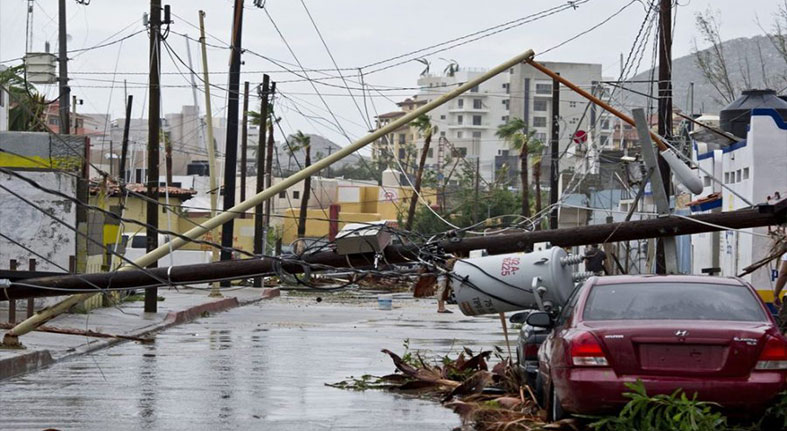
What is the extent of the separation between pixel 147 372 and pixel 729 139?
87.6 ft

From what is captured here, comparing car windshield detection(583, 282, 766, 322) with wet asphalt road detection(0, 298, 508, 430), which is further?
wet asphalt road detection(0, 298, 508, 430)

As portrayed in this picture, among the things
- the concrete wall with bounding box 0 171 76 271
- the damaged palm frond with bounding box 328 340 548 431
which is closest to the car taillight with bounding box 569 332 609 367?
the damaged palm frond with bounding box 328 340 548 431

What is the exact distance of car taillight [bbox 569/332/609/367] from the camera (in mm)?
10562

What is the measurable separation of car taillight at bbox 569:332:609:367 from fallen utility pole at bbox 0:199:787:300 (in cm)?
407

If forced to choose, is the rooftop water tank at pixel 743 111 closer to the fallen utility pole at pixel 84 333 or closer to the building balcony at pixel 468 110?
the fallen utility pole at pixel 84 333

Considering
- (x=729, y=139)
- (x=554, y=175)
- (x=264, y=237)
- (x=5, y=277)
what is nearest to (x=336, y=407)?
(x=5, y=277)

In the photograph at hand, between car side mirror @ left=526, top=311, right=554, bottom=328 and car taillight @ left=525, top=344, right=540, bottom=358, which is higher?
car side mirror @ left=526, top=311, right=554, bottom=328

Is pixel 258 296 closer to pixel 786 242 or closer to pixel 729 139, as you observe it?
pixel 729 139

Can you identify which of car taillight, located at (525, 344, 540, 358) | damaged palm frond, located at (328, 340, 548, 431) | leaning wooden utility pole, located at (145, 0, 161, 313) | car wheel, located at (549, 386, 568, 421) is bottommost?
damaged palm frond, located at (328, 340, 548, 431)

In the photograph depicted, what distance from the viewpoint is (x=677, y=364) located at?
1043cm

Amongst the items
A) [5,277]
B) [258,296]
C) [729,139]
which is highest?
[729,139]

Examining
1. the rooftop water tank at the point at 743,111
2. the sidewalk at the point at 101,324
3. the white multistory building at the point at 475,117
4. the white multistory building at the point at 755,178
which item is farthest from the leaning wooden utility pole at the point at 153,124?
the white multistory building at the point at 475,117

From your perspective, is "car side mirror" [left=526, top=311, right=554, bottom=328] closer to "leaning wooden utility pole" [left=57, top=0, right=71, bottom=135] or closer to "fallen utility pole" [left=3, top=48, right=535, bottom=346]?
"fallen utility pole" [left=3, top=48, right=535, bottom=346]

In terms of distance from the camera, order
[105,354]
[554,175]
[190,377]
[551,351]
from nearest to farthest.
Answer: [551,351], [190,377], [105,354], [554,175]
